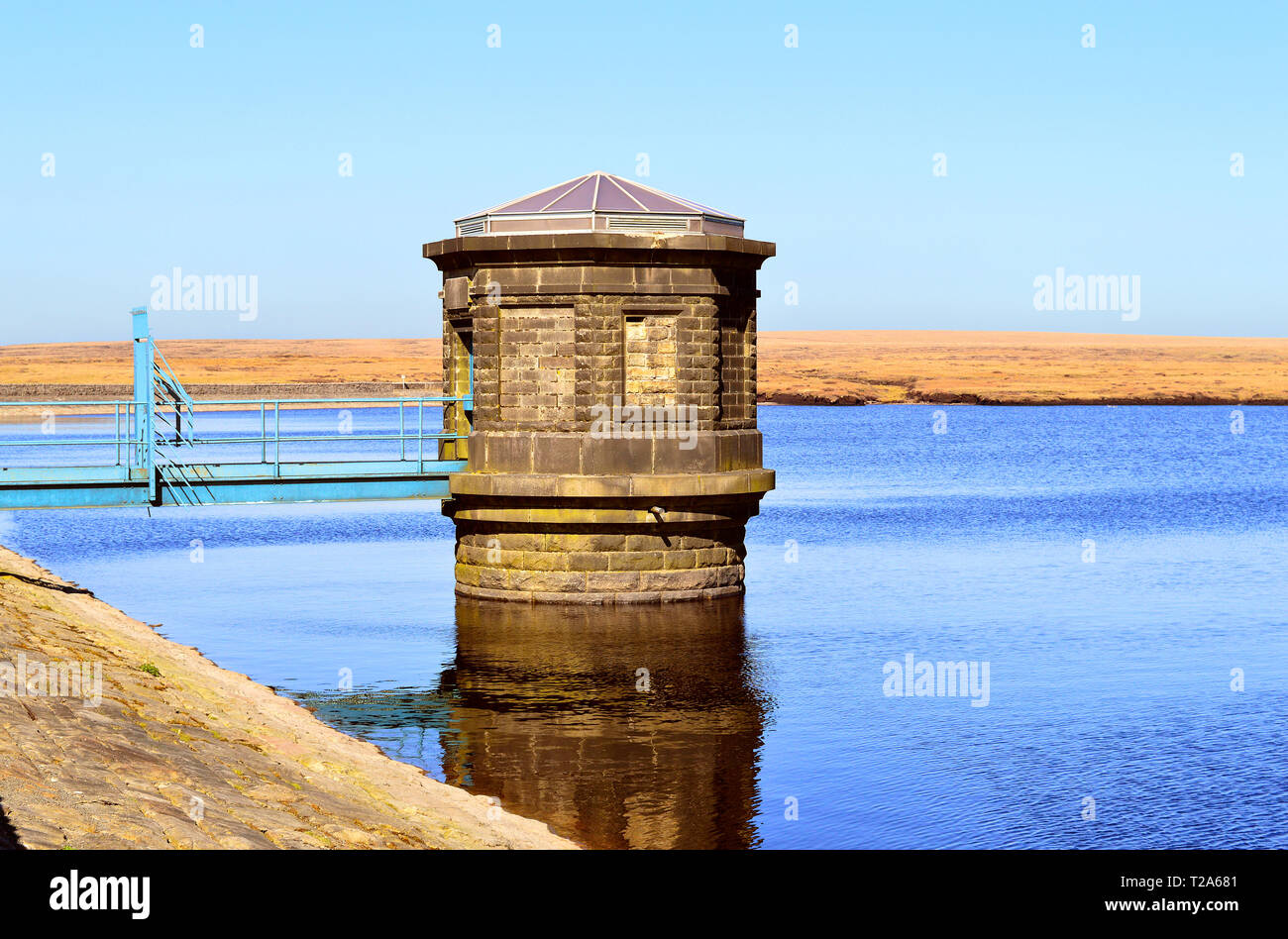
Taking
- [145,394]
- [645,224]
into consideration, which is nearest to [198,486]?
[145,394]

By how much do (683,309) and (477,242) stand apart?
10.7ft

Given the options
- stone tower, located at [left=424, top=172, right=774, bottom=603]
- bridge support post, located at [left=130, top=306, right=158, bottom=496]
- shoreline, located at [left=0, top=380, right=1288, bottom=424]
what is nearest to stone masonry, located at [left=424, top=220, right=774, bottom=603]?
stone tower, located at [left=424, top=172, right=774, bottom=603]

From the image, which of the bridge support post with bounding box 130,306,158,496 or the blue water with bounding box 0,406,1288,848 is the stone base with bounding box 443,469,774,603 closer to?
the blue water with bounding box 0,406,1288,848

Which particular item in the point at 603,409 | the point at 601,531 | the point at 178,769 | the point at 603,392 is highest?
the point at 603,392

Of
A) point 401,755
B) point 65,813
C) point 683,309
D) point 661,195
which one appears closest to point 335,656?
point 401,755

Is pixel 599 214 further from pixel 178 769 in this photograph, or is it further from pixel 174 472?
pixel 178 769

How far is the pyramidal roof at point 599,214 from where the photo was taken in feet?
75.2

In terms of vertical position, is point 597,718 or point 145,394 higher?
point 145,394

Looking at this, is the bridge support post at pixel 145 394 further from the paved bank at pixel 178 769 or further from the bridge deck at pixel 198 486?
the paved bank at pixel 178 769

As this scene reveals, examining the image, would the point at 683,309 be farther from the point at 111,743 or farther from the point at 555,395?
the point at 111,743

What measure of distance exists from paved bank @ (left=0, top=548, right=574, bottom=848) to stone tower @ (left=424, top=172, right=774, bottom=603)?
6355mm

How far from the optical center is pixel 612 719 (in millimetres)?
17109

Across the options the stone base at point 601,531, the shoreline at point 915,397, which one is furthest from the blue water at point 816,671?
the shoreline at point 915,397

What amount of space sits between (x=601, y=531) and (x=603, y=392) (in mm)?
2085
